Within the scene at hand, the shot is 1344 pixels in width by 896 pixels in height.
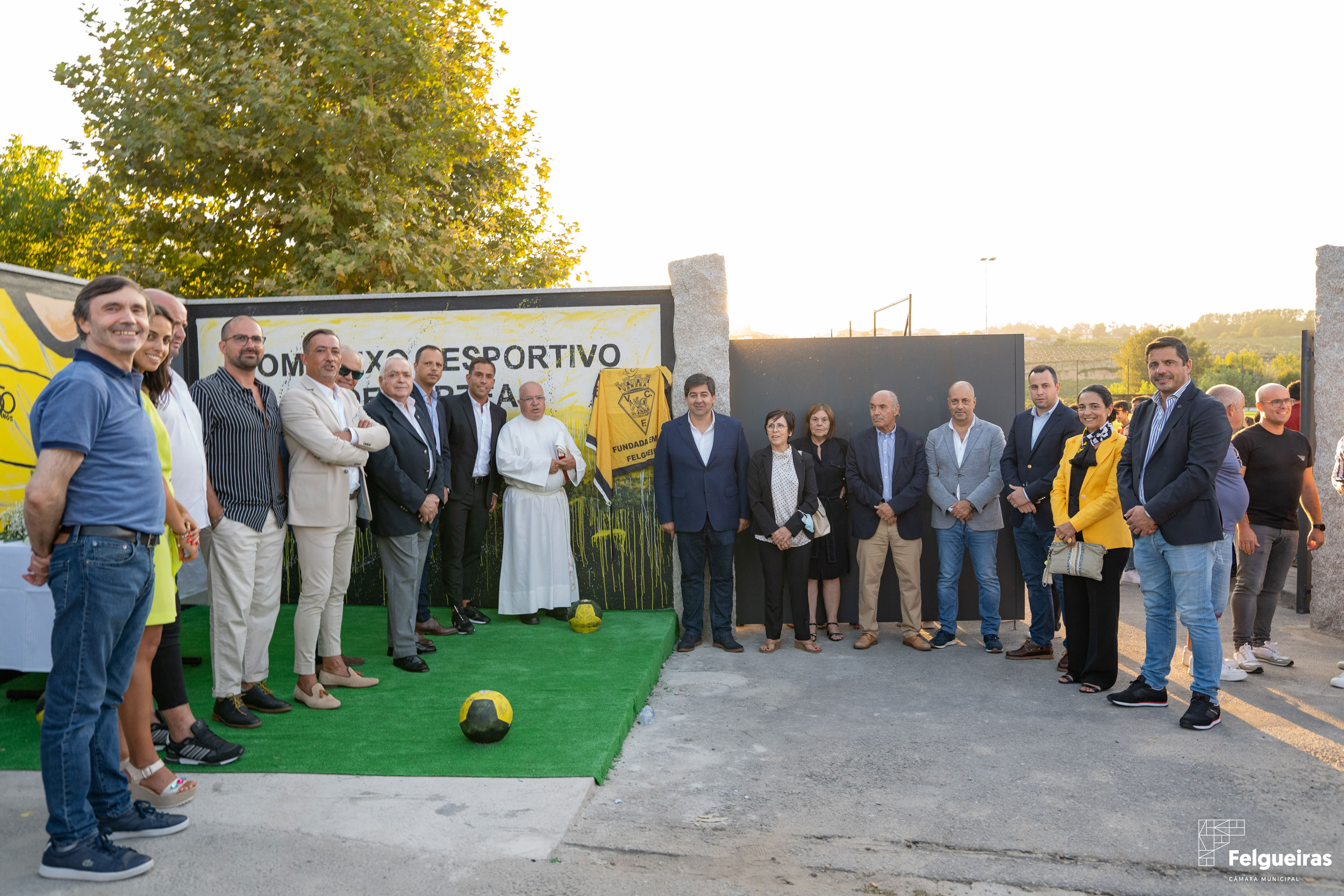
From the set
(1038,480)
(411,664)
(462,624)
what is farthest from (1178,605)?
(462,624)

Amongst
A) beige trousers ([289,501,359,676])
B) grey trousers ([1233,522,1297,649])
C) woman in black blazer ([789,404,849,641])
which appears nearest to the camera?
beige trousers ([289,501,359,676])

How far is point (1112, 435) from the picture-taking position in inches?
210

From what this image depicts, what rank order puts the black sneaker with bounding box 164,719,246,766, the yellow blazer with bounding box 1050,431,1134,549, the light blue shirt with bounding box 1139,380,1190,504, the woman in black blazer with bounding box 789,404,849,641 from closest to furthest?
the black sneaker with bounding box 164,719,246,766 → the light blue shirt with bounding box 1139,380,1190,504 → the yellow blazer with bounding box 1050,431,1134,549 → the woman in black blazer with bounding box 789,404,849,641

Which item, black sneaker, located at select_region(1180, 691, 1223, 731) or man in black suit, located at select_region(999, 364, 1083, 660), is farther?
man in black suit, located at select_region(999, 364, 1083, 660)

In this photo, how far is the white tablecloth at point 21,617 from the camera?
14.8ft

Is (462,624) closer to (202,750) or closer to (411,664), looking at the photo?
(411,664)

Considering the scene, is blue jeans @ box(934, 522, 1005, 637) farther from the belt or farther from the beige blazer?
the belt

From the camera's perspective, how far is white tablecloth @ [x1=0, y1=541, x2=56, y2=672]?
178 inches

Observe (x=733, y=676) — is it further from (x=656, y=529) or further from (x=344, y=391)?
(x=344, y=391)

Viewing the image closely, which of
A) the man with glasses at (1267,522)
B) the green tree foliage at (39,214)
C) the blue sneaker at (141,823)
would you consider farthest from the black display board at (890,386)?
the green tree foliage at (39,214)

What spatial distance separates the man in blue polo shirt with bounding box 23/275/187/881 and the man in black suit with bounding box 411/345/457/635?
3.03m

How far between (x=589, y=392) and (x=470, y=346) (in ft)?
3.51

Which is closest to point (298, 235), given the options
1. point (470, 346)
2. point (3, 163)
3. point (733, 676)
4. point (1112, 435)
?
point (470, 346)
